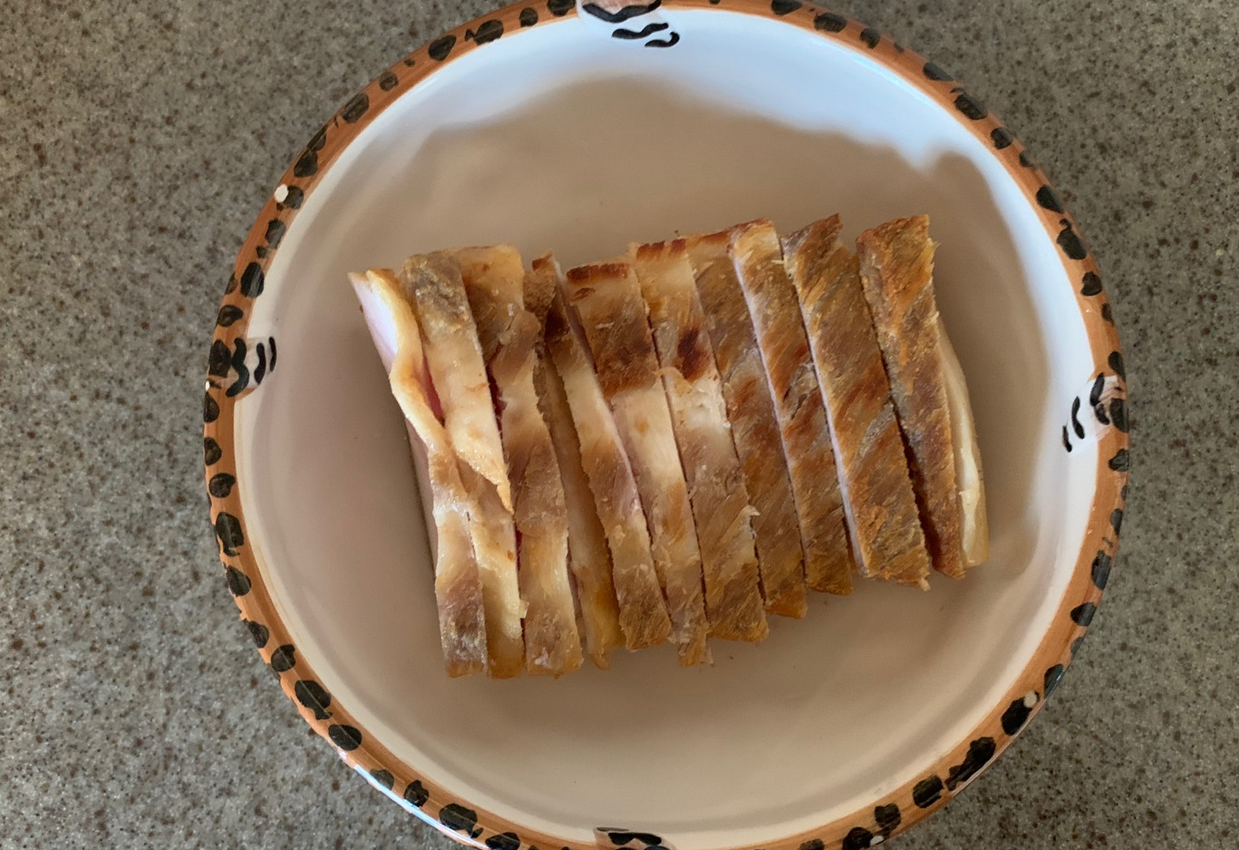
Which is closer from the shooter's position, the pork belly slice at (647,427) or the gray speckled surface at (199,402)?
the pork belly slice at (647,427)

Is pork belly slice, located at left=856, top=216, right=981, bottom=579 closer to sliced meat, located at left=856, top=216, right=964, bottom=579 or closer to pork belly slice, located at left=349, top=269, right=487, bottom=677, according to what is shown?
sliced meat, located at left=856, top=216, right=964, bottom=579

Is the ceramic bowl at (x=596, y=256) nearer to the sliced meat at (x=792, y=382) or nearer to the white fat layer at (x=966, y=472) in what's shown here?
the white fat layer at (x=966, y=472)

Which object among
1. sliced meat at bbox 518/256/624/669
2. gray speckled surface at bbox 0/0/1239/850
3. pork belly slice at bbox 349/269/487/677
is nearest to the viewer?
pork belly slice at bbox 349/269/487/677

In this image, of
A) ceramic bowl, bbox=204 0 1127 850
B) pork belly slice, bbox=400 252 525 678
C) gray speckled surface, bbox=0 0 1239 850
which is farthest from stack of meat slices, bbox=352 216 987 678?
gray speckled surface, bbox=0 0 1239 850

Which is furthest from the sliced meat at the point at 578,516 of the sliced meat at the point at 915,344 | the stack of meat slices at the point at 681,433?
the sliced meat at the point at 915,344

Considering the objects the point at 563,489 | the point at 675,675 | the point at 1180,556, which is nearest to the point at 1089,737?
the point at 1180,556
